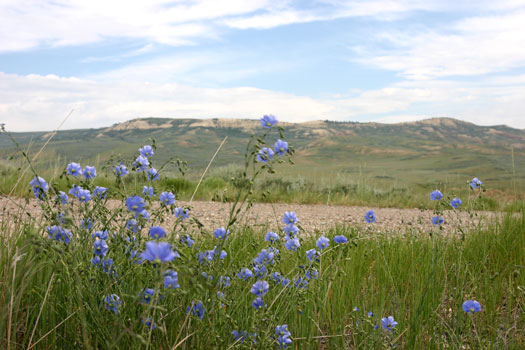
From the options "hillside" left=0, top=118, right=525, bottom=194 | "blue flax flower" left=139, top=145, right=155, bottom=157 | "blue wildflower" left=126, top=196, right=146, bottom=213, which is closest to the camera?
"blue wildflower" left=126, top=196, right=146, bottom=213

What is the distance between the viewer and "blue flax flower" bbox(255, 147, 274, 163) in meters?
1.80

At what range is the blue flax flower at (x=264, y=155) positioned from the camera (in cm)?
180

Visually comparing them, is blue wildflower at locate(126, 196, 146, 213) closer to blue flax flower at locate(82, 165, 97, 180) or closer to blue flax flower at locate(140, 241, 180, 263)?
blue flax flower at locate(140, 241, 180, 263)

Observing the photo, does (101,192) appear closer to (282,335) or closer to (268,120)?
(268,120)

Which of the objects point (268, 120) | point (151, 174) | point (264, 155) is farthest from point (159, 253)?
point (151, 174)

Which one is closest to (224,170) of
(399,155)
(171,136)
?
(399,155)

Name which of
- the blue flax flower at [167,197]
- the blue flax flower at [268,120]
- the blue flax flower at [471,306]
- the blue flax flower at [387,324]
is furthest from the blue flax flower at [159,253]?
the blue flax flower at [471,306]

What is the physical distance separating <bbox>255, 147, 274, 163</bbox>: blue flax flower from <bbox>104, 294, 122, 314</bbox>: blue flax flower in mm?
839

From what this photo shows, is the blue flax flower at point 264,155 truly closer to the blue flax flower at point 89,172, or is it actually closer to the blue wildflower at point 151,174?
the blue wildflower at point 151,174

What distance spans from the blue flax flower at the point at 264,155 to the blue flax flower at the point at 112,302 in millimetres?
839

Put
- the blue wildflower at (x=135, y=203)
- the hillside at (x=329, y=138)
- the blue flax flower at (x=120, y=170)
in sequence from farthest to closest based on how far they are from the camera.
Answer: the hillside at (x=329, y=138)
the blue flax flower at (x=120, y=170)
the blue wildflower at (x=135, y=203)

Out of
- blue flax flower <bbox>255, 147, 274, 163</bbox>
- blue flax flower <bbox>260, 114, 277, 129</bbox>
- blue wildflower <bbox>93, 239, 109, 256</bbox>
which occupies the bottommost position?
blue wildflower <bbox>93, 239, 109, 256</bbox>

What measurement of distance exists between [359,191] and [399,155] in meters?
65.3

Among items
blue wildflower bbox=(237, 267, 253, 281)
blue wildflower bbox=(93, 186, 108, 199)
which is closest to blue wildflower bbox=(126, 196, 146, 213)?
blue wildflower bbox=(93, 186, 108, 199)
